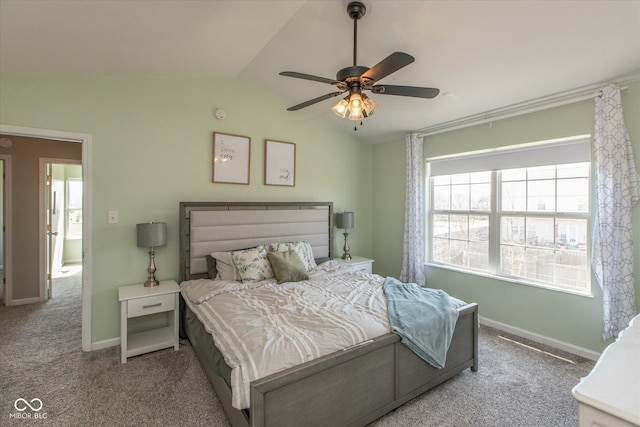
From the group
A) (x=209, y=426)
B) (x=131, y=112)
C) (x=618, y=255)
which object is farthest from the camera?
(x=131, y=112)

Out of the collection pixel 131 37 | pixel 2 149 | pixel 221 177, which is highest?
pixel 131 37

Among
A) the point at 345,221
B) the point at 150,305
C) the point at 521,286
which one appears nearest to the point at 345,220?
the point at 345,221

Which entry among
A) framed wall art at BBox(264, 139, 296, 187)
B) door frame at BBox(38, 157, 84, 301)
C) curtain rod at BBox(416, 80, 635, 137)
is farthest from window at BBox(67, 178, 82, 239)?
curtain rod at BBox(416, 80, 635, 137)

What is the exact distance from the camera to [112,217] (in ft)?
9.53

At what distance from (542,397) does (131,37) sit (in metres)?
4.12

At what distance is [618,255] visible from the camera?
253cm

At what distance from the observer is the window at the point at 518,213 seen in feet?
9.66

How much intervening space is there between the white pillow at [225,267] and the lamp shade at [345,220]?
1.75m

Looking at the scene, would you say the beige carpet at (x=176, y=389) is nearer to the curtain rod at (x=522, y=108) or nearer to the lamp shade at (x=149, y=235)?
the lamp shade at (x=149, y=235)

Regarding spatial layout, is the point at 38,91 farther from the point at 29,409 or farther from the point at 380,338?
the point at 380,338

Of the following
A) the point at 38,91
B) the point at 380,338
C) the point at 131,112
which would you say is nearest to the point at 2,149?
the point at 38,91

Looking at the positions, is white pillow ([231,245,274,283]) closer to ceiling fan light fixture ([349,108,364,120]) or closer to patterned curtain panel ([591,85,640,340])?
ceiling fan light fixture ([349,108,364,120])

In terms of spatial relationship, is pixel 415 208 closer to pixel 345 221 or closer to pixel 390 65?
pixel 345 221

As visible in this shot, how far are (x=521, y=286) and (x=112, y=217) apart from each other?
4.37 metres
